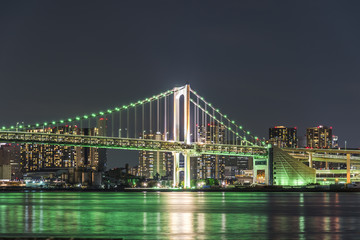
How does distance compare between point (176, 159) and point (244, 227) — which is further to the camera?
point (176, 159)

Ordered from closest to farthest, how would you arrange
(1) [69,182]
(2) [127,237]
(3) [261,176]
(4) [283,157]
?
(2) [127,237]
(4) [283,157]
(3) [261,176]
(1) [69,182]

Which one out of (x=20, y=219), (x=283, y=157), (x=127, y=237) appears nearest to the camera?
(x=127, y=237)

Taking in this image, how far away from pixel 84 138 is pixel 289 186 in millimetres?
33623

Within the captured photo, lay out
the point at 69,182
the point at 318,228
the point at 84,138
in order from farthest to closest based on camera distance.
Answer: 1. the point at 69,182
2. the point at 84,138
3. the point at 318,228

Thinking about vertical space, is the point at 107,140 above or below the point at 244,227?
above

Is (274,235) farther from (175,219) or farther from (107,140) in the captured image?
(107,140)

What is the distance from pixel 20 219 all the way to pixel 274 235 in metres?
13.2

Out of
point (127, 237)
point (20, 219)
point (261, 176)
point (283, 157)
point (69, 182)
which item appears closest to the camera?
point (127, 237)

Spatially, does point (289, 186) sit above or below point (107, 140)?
below

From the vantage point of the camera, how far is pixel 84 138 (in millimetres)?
95188

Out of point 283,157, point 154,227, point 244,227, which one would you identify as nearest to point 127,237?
point 154,227

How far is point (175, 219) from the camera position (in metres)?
30.8

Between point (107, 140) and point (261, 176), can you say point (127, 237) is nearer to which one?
point (107, 140)

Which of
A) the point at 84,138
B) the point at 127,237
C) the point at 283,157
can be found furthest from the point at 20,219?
the point at 283,157
